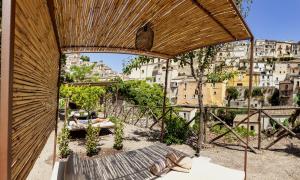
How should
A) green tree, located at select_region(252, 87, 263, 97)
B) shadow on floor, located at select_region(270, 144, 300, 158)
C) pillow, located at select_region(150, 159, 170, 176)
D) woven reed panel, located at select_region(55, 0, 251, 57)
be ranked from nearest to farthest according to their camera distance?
woven reed panel, located at select_region(55, 0, 251, 57) → pillow, located at select_region(150, 159, 170, 176) → shadow on floor, located at select_region(270, 144, 300, 158) → green tree, located at select_region(252, 87, 263, 97)

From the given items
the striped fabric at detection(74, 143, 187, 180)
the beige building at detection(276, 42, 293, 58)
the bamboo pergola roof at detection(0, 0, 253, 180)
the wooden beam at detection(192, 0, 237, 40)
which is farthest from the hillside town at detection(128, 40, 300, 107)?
the wooden beam at detection(192, 0, 237, 40)

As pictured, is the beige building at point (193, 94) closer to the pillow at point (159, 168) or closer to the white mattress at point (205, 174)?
the white mattress at point (205, 174)

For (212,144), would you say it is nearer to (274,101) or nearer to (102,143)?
(102,143)

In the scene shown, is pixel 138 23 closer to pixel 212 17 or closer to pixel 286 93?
pixel 212 17

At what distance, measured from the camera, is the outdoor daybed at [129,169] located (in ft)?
12.4

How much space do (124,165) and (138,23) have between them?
2.43 meters

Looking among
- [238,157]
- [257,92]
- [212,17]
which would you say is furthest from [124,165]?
[257,92]

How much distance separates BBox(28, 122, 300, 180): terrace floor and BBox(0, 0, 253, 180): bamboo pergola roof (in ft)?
7.73

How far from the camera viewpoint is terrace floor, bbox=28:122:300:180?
631cm

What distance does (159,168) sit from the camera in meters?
4.14

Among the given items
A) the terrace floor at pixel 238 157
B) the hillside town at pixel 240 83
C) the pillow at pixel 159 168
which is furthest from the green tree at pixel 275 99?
the pillow at pixel 159 168

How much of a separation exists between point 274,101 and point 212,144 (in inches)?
2518

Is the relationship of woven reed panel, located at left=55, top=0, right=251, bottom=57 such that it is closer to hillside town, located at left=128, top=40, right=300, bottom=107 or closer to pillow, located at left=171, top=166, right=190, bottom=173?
pillow, located at left=171, top=166, right=190, bottom=173

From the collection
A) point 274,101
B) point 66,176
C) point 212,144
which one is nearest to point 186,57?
point 212,144
